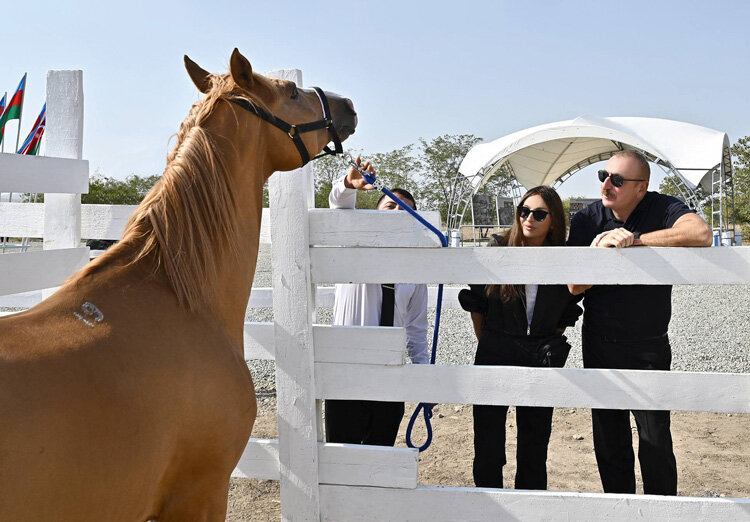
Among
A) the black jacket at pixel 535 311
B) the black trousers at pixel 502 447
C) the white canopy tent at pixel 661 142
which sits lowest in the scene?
the black trousers at pixel 502 447

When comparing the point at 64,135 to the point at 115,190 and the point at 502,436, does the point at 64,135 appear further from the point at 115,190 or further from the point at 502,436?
the point at 115,190

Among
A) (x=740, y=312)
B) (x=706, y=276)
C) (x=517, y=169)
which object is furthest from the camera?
(x=517, y=169)

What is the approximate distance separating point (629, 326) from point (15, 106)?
1024 cm

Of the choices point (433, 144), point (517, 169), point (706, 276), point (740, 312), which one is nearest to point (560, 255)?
point (706, 276)

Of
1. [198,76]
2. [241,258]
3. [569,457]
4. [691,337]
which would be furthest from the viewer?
[691,337]

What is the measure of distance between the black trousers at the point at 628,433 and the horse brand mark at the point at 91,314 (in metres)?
2.13

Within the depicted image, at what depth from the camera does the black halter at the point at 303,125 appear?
2.20m

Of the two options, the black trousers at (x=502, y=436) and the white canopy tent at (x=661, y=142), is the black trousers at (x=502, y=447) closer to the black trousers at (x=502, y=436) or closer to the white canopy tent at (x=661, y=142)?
the black trousers at (x=502, y=436)

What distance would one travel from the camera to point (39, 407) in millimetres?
1378

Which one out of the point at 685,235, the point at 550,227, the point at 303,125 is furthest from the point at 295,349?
the point at 685,235

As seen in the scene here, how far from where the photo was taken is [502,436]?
2816 millimetres

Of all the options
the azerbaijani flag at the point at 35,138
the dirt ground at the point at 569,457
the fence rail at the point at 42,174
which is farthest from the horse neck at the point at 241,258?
the azerbaijani flag at the point at 35,138

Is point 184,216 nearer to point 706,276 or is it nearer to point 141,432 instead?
point 141,432

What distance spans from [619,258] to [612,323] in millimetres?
504
